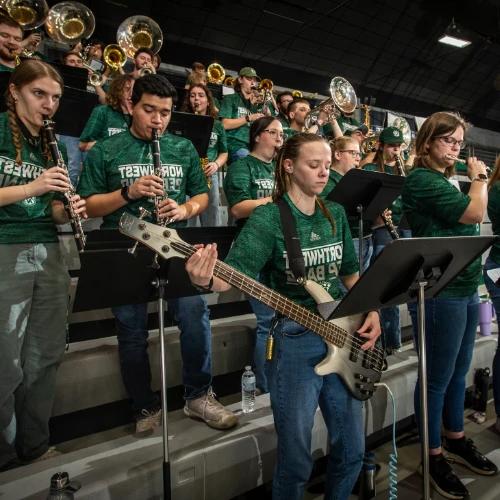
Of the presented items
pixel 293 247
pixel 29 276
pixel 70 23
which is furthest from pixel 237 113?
pixel 293 247

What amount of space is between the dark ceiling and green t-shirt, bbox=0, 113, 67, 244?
670 centimetres

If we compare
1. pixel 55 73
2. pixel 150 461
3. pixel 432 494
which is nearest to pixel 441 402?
pixel 432 494

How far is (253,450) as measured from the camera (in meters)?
2.38

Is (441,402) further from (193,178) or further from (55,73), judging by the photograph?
(55,73)

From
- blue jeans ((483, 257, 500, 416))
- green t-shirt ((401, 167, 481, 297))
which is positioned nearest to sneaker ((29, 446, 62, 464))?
green t-shirt ((401, 167, 481, 297))

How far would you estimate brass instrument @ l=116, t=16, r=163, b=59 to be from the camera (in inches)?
227

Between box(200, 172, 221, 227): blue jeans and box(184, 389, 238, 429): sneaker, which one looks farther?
box(200, 172, 221, 227): blue jeans

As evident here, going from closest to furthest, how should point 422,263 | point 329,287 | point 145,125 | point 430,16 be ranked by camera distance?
point 422,263
point 329,287
point 145,125
point 430,16

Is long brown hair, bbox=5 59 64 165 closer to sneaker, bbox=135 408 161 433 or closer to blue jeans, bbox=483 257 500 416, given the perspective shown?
sneaker, bbox=135 408 161 433

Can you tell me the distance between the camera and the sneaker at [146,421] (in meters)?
2.40

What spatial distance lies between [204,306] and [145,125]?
3.42 ft

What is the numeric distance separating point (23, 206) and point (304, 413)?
1608mm

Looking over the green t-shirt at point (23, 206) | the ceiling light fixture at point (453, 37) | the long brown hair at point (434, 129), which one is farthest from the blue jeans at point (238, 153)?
the ceiling light fixture at point (453, 37)

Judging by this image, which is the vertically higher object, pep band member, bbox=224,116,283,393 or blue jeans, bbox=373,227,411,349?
pep band member, bbox=224,116,283,393
